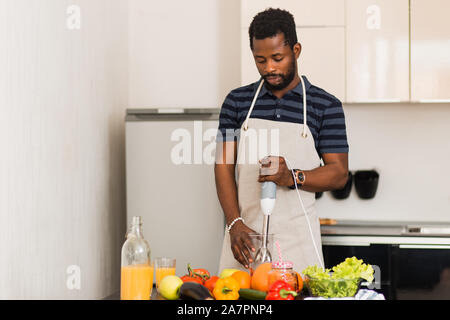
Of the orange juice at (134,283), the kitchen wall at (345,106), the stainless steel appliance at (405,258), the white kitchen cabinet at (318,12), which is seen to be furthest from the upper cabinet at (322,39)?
the orange juice at (134,283)

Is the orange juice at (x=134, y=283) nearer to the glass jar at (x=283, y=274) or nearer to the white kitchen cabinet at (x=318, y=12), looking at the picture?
the glass jar at (x=283, y=274)

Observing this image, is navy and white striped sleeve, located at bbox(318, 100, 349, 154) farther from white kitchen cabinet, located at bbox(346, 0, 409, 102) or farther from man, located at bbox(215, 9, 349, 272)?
white kitchen cabinet, located at bbox(346, 0, 409, 102)

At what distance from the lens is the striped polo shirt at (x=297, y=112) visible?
1995 mm

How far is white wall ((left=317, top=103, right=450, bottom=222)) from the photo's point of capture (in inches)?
134

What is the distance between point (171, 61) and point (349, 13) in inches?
41.0

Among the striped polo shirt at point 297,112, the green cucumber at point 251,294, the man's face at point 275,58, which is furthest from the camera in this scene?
the striped polo shirt at point 297,112

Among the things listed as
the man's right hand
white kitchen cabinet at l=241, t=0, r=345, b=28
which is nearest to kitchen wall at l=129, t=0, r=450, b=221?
white kitchen cabinet at l=241, t=0, r=345, b=28

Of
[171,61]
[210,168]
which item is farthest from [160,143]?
[171,61]

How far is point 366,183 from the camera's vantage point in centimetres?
335

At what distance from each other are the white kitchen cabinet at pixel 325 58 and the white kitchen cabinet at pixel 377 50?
0.04 metres

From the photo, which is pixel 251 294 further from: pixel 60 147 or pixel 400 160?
pixel 400 160

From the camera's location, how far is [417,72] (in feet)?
10.2

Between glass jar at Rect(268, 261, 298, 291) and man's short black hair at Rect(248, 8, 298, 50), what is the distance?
2.66 feet

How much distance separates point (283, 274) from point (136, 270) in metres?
0.33
